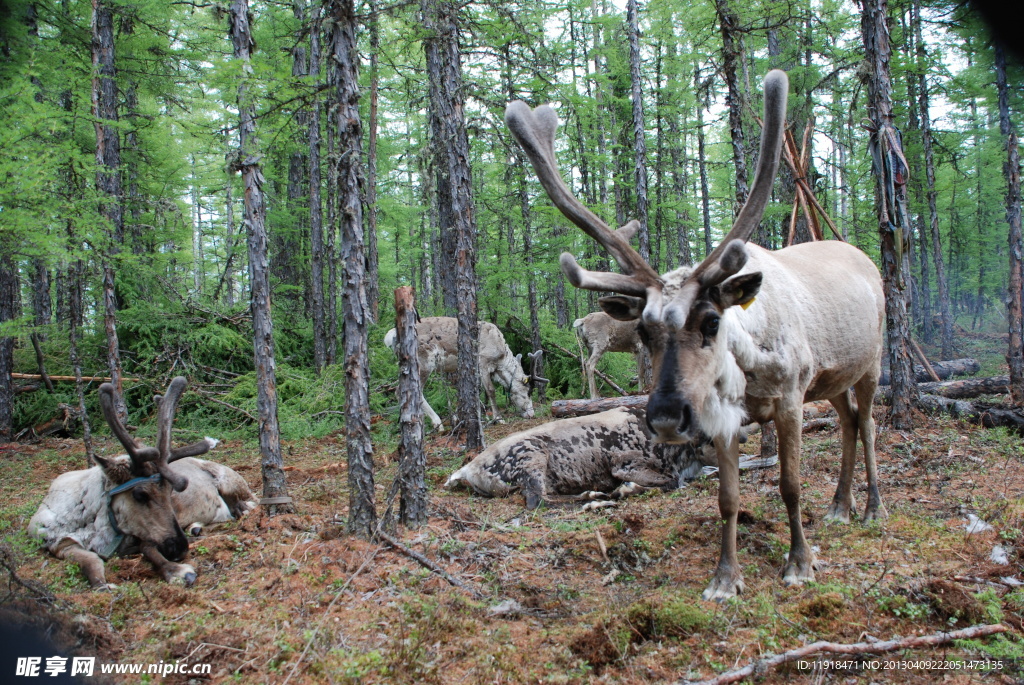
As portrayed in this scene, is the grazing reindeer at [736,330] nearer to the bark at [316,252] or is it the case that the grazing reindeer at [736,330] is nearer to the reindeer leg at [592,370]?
the reindeer leg at [592,370]

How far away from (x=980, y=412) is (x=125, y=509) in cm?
1121

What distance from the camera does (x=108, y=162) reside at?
41.5 ft

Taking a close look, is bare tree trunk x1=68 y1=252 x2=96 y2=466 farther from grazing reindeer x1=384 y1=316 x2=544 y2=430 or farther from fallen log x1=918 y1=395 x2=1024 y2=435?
fallen log x1=918 y1=395 x2=1024 y2=435

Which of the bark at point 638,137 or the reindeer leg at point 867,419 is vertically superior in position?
the bark at point 638,137

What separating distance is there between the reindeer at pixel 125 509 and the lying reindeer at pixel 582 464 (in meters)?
3.33

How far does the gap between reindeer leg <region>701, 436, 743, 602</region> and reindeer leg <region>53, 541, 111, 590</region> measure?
4731 mm

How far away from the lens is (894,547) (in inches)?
185

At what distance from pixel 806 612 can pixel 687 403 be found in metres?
1.53

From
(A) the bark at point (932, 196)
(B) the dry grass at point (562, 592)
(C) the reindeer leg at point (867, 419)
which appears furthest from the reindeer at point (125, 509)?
(A) the bark at point (932, 196)

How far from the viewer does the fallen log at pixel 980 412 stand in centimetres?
822

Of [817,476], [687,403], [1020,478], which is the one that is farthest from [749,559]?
[1020,478]

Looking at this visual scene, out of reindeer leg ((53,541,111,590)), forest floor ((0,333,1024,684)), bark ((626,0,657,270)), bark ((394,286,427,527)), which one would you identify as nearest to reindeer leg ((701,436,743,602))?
forest floor ((0,333,1024,684))

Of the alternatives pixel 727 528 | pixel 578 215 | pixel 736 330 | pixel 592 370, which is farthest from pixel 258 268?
pixel 592 370

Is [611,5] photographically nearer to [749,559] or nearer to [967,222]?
[967,222]
